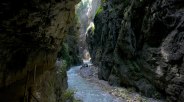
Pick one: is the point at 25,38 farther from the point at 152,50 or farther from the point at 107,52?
the point at 107,52

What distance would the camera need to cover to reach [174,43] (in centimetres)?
1336

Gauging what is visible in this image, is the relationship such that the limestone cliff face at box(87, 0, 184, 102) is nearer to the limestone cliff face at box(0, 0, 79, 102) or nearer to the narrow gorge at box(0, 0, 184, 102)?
the narrow gorge at box(0, 0, 184, 102)

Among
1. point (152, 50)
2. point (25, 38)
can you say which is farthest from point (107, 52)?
point (25, 38)

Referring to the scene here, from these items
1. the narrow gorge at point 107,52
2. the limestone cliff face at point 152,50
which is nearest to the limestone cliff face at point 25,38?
the narrow gorge at point 107,52

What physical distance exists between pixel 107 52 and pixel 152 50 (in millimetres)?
8703

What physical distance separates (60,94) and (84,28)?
6309 centimetres

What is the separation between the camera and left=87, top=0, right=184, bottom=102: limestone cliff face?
1308 centimetres

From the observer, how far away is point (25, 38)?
20.2 feet

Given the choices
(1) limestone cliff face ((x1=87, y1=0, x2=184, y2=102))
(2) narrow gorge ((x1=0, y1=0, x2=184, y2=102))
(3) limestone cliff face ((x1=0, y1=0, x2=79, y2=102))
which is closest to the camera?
(3) limestone cliff face ((x1=0, y1=0, x2=79, y2=102))

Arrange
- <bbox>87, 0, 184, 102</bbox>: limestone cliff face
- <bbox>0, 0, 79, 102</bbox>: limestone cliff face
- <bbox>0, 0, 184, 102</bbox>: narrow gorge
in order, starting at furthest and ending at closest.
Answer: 1. <bbox>87, 0, 184, 102</bbox>: limestone cliff face
2. <bbox>0, 0, 184, 102</bbox>: narrow gorge
3. <bbox>0, 0, 79, 102</bbox>: limestone cliff face

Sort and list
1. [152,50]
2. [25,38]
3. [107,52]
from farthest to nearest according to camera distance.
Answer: [107,52] < [152,50] < [25,38]

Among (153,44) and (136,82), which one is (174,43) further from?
(136,82)

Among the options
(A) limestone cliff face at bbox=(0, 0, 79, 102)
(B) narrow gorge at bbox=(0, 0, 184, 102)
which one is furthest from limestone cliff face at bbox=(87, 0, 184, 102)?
(A) limestone cliff face at bbox=(0, 0, 79, 102)

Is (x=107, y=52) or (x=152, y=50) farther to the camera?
(x=107, y=52)
